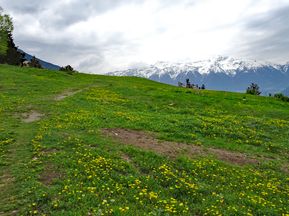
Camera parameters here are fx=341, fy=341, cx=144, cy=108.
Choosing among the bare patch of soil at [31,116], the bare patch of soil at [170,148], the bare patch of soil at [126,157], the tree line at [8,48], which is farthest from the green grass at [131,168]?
the tree line at [8,48]

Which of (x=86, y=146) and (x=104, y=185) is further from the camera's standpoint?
(x=86, y=146)

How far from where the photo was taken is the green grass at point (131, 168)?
13891 mm

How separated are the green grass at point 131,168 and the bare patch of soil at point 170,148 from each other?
86 centimetres

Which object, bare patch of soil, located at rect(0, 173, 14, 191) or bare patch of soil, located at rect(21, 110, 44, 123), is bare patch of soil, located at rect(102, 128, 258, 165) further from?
bare patch of soil, located at rect(0, 173, 14, 191)

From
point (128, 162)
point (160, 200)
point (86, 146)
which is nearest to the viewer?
point (160, 200)

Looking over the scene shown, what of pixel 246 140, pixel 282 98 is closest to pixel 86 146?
pixel 246 140

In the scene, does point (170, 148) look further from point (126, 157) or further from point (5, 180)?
point (5, 180)

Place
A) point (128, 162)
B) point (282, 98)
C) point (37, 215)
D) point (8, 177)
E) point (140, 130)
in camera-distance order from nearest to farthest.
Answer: point (37, 215)
point (8, 177)
point (128, 162)
point (140, 130)
point (282, 98)

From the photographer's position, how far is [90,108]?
3619 cm

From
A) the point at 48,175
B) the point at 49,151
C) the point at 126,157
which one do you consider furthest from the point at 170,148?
the point at 48,175

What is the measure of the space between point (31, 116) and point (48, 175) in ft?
51.9

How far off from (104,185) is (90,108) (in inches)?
852

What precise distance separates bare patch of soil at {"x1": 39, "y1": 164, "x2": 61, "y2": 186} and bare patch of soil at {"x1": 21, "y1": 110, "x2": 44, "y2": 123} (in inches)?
502

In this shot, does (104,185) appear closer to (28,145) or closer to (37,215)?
(37,215)
